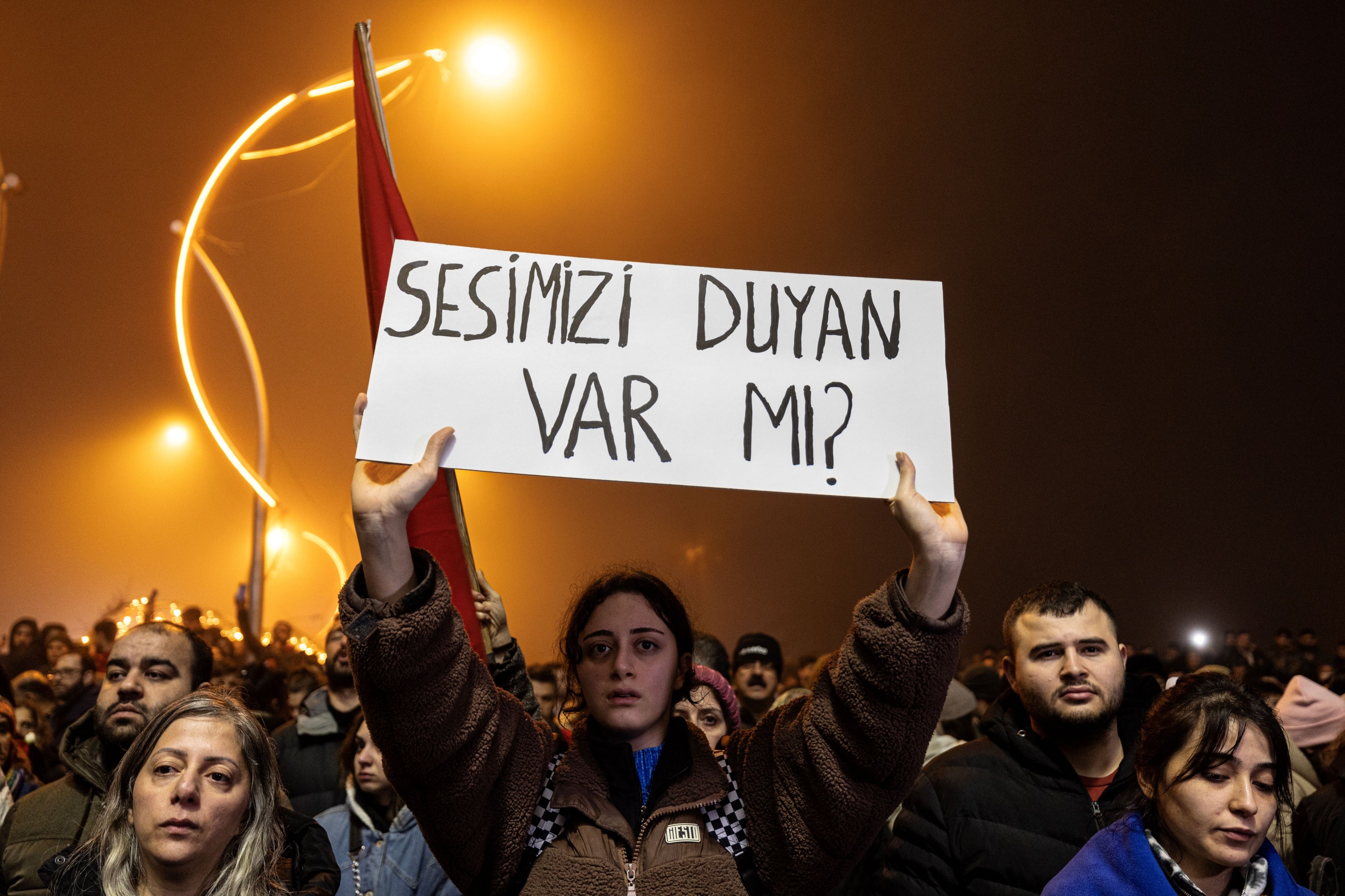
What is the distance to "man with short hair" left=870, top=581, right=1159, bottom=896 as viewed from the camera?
3025 mm

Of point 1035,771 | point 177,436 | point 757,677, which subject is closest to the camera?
point 1035,771

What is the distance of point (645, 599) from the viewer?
266 centimetres

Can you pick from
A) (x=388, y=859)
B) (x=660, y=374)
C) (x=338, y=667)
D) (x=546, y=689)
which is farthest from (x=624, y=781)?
(x=546, y=689)

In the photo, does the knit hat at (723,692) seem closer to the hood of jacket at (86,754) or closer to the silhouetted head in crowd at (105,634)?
the hood of jacket at (86,754)

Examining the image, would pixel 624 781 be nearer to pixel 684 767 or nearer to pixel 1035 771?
pixel 684 767

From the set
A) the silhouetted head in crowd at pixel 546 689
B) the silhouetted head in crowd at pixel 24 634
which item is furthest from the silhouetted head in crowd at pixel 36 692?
the silhouetted head in crowd at pixel 24 634

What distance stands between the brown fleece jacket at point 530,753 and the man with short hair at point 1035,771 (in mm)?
844

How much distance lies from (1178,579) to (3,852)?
17.7 metres

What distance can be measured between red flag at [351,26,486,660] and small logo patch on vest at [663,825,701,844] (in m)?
1.30

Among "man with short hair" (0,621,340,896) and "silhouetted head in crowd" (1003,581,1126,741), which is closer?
"silhouetted head in crowd" (1003,581,1126,741)

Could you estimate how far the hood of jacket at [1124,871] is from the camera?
2.44 m

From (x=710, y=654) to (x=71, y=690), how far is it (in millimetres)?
4120

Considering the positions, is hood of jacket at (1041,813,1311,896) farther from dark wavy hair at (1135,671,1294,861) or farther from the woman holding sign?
the woman holding sign

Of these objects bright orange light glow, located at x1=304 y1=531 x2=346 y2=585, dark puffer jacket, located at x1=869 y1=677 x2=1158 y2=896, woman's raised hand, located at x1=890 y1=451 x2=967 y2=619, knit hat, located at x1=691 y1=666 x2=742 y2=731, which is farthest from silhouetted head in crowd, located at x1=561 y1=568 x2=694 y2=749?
bright orange light glow, located at x1=304 y1=531 x2=346 y2=585
